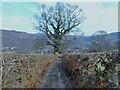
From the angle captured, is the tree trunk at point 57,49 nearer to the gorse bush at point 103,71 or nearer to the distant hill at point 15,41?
the distant hill at point 15,41

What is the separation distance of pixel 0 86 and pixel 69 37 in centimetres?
4005

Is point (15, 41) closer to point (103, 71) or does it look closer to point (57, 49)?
point (103, 71)

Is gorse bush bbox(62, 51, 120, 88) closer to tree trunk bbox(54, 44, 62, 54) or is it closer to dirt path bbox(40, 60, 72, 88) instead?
dirt path bbox(40, 60, 72, 88)

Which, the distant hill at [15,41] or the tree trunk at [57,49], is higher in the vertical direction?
the distant hill at [15,41]

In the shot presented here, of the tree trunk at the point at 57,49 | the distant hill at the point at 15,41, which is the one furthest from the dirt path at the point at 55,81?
the tree trunk at the point at 57,49

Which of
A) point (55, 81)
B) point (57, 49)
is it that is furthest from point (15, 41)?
point (57, 49)

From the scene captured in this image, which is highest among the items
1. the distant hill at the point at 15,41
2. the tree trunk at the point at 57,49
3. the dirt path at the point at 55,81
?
the distant hill at the point at 15,41

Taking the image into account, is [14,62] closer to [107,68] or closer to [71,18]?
[107,68]

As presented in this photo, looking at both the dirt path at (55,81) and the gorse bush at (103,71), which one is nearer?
the gorse bush at (103,71)

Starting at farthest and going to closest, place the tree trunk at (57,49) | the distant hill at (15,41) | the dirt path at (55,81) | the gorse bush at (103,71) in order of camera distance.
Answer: the tree trunk at (57,49), the distant hill at (15,41), the dirt path at (55,81), the gorse bush at (103,71)

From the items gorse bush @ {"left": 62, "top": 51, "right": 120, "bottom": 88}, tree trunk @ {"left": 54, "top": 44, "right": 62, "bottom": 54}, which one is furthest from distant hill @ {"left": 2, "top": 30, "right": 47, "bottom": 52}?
tree trunk @ {"left": 54, "top": 44, "right": 62, "bottom": 54}

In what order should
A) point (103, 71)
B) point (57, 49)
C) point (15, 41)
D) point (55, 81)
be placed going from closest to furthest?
point (103, 71)
point (55, 81)
point (15, 41)
point (57, 49)

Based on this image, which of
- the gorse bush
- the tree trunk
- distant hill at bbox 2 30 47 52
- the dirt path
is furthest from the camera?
the tree trunk

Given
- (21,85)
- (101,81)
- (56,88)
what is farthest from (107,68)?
(56,88)
